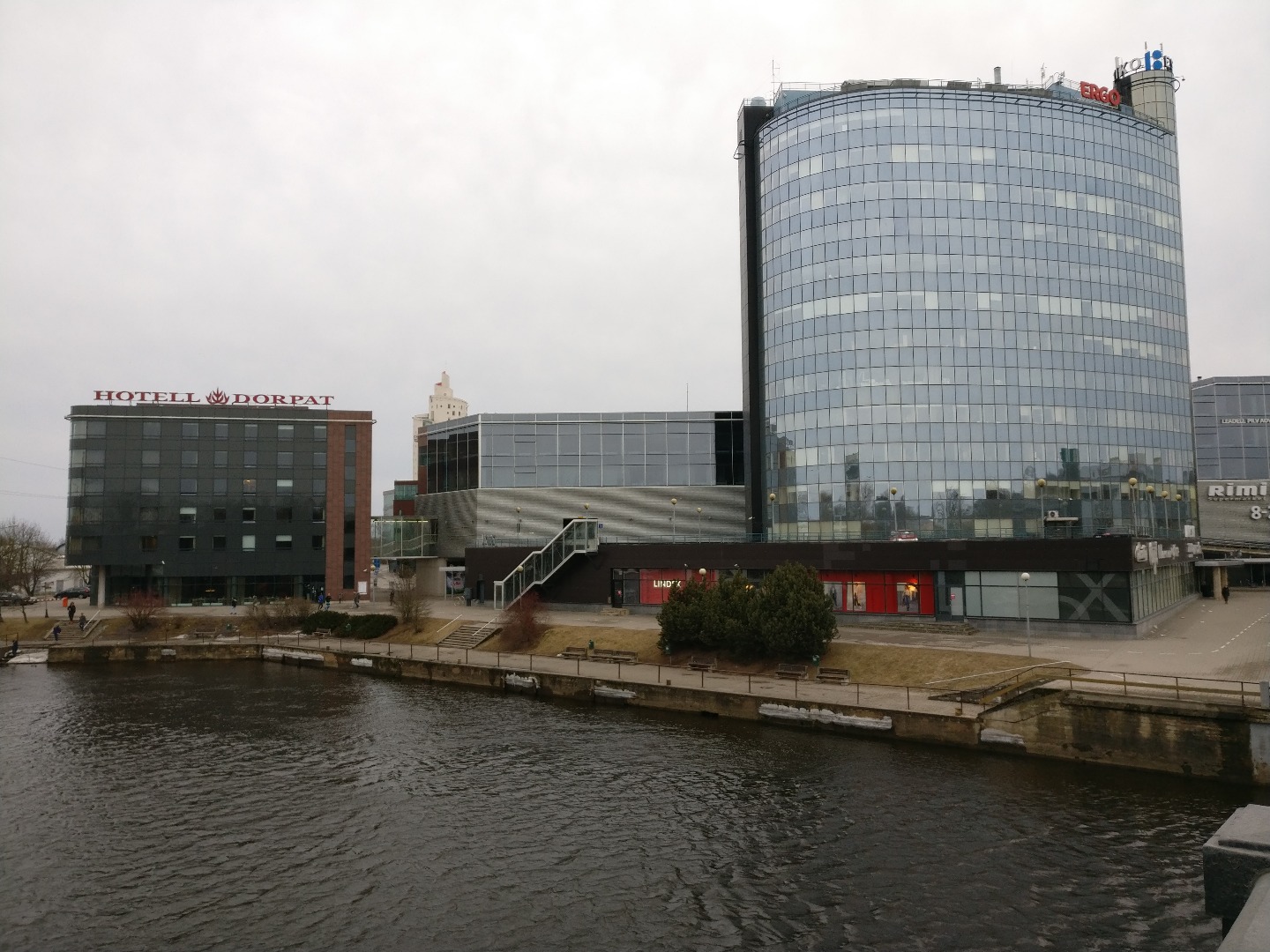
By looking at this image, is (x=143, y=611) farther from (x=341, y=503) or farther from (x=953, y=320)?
(x=953, y=320)

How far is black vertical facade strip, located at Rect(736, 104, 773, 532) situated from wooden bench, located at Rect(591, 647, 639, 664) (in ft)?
121

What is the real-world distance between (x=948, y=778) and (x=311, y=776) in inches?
972

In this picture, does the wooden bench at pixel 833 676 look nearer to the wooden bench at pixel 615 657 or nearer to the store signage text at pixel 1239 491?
the wooden bench at pixel 615 657

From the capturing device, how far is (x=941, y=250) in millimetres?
80625

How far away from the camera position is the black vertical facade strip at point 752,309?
87.2 m

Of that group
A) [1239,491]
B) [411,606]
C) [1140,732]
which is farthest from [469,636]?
[1239,491]

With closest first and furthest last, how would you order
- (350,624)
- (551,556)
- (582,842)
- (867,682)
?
(582,842) → (867,682) → (350,624) → (551,556)

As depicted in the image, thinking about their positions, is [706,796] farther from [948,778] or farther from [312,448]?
[312,448]

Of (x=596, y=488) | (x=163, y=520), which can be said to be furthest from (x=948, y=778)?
(x=163, y=520)

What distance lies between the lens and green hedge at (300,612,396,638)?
6844 centimetres

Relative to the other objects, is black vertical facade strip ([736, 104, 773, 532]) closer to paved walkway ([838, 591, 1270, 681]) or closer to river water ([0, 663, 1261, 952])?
paved walkway ([838, 591, 1270, 681])

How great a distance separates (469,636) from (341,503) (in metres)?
36.7

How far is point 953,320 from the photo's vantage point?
80.0 metres

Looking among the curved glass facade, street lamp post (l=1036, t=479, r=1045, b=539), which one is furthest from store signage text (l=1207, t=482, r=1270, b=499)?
street lamp post (l=1036, t=479, r=1045, b=539)
